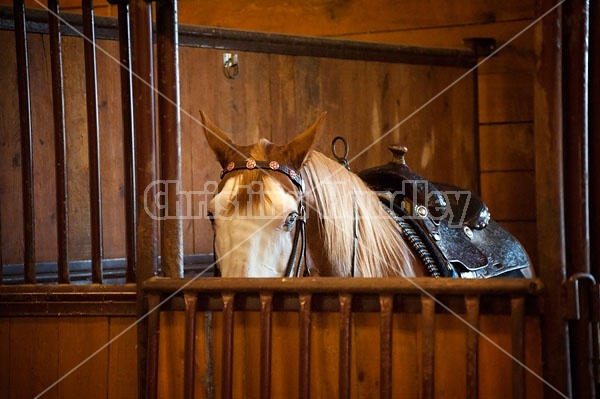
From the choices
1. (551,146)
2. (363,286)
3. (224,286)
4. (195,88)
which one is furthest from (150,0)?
(195,88)

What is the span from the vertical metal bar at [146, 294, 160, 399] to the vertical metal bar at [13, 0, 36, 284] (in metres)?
0.45

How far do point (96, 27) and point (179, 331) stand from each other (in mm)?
1403

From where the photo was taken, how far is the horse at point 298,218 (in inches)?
62.2

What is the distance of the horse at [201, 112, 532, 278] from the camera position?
62.2 inches

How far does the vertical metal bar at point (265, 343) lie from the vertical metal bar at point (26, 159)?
0.71m

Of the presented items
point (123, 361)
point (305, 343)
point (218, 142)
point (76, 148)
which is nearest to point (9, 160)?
point (76, 148)

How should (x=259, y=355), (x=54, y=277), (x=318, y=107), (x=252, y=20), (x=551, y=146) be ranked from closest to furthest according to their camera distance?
(x=551, y=146), (x=259, y=355), (x=54, y=277), (x=318, y=107), (x=252, y=20)

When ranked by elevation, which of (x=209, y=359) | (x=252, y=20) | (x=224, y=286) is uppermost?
(x=252, y=20)

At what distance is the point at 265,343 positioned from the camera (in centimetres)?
134

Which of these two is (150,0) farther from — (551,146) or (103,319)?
(551,146)

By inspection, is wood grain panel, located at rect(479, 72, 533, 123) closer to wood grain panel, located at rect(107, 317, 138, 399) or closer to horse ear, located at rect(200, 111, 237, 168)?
horse ear, located at rect(200, 111, 237, 168)

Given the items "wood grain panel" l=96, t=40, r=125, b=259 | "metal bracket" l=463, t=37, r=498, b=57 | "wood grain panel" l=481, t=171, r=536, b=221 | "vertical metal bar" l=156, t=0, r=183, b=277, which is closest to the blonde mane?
"vertical metal bar" l=156, t=0, r=183, b=277

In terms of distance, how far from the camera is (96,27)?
2436 mm

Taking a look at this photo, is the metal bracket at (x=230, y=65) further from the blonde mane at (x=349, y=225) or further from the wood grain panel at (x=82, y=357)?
the wood grain panel at (x=82, y=357)
